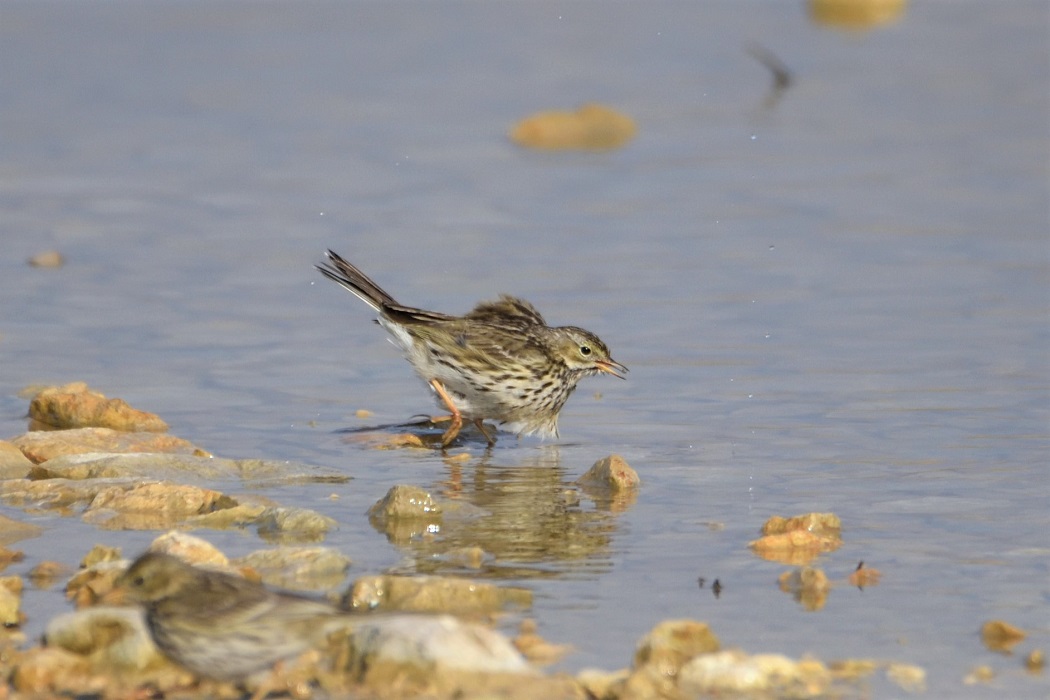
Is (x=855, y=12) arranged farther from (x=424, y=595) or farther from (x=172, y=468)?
(x=424, y=595)

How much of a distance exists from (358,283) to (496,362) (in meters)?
1.16

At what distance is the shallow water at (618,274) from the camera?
7.81 metres

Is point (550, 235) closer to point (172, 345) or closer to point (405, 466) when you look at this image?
point (172, 345)

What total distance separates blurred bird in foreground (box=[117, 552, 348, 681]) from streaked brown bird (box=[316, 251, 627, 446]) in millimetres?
4882

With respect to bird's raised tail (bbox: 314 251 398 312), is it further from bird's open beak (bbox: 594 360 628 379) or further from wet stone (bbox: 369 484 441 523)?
wet stone (bbox: 369 484 441 523)

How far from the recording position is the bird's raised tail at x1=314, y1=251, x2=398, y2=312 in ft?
38.2

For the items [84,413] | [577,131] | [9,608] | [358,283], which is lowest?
[9,608]

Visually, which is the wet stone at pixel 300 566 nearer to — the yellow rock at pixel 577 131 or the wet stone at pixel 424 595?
the wet stone at pixel 424 595

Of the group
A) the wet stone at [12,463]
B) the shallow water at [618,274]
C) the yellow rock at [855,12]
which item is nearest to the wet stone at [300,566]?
the shallow water at [618,274]

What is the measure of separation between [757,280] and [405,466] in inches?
222

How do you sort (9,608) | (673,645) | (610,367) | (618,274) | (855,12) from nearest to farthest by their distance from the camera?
(673,645), (9,608), (610,367), (618,274), (855,12)

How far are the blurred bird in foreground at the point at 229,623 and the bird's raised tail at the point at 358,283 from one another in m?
5.55

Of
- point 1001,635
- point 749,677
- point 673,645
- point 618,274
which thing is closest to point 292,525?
point 673,645

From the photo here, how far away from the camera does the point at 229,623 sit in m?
5.87
